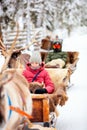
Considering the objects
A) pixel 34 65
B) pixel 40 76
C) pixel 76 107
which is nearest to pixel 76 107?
pixel 76 107

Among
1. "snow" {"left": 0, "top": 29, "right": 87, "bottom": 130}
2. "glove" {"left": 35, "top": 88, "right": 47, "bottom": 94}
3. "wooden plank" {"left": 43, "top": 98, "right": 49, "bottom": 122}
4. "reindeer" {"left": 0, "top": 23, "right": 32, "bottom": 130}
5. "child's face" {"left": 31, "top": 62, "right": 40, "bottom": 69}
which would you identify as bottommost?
"snow" {"left": 0, "top": 29, "right": 87, "bottom": 130}

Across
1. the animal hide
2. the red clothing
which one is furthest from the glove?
the animal hide

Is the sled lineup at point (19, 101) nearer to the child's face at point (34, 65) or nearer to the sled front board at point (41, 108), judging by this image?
the sled front board at point (41, 108)

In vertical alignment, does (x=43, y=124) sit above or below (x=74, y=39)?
above

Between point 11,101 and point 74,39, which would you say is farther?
point 74,39

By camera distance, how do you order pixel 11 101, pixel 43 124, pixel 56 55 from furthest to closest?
pixel 56 55
pixel 43 124
pixel 11 101

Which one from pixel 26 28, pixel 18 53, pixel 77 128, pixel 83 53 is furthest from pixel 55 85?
pixel 26 28

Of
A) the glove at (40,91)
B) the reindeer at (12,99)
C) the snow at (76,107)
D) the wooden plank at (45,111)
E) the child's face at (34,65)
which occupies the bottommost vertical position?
the snow at (76,107)

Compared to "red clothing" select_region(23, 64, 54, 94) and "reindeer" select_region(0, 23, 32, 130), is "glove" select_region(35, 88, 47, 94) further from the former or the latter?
"reindeer" select_region(0, 23, 32, 130)

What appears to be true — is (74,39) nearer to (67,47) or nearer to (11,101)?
(67,47)

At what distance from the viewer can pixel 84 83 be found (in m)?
6.13

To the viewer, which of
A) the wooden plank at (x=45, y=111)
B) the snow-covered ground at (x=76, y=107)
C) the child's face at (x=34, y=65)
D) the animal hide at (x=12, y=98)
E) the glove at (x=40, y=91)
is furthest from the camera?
the snow-covered ground at (x=76, y=107)

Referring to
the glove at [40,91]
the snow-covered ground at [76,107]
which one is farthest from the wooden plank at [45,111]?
the snow-covered ground at [76,107]

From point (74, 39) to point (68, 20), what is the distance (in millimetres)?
824
